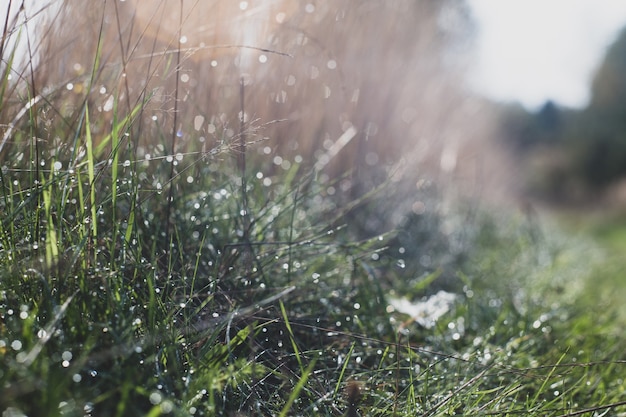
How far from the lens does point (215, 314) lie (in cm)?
95

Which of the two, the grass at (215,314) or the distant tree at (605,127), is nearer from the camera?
the grass at (215,314)

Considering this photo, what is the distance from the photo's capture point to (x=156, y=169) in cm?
134

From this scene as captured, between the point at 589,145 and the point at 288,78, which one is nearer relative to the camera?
the point at 288,78

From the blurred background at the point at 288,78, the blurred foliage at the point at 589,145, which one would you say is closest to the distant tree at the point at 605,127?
the blurred foliage at the point at 589,145

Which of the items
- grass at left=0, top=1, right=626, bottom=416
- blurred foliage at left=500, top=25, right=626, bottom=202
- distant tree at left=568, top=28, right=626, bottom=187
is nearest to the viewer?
grass at left=0, top=1, right=626, bottom=416

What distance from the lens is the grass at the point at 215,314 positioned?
778 millimetres

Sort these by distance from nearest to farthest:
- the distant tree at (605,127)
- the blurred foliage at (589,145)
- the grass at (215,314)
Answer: the grass at (215,314) → the blurred foliage at (589,145) → the distant tree at (605,127)

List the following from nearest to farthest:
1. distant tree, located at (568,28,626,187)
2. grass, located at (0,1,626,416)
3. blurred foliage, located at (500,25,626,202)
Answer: grass, located at (0,1,626,416)
blurred foliage, located at (500,25,626,202)
distant tree, located at (568,28,626,187)

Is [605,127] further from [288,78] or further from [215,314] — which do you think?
[215,314]

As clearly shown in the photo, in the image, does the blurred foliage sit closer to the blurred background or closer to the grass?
the blurred background

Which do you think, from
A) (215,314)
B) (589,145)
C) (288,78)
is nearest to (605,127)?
(589,145)

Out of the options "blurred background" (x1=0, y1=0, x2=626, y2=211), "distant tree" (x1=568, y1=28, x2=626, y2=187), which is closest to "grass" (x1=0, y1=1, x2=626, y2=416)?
"blurred background" (x1=0, y1=0, x2=626, y2=211)

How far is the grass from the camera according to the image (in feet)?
2.55

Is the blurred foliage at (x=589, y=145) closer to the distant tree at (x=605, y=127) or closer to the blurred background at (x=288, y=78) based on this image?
the distant tree at (x=605, y=127)
